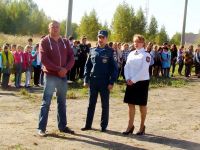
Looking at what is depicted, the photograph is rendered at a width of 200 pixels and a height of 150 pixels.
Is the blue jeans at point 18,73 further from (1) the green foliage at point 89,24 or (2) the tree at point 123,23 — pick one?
(1) the green foliage at point 89,24

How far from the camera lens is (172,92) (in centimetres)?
1559

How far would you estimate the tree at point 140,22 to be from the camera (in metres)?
49.9

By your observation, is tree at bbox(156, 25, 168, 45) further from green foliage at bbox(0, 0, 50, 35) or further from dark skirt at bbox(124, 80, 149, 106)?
dark skirt at bbox(124, 80, 149, 106)

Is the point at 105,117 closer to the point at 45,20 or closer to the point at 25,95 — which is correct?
the point at 25,95

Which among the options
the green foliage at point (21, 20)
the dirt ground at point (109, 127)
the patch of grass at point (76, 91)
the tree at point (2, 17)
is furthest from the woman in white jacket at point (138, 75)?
the green foliage at point (21, 20)

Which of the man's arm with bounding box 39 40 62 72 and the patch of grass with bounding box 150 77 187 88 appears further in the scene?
the patch of grass with bounding box 150 77 187 88

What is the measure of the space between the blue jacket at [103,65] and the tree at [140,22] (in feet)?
137

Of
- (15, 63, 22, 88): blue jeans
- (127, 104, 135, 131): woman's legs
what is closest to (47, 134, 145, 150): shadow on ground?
(127, 104, 135, 131): woman's legs

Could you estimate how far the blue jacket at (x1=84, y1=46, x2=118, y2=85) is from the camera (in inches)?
320

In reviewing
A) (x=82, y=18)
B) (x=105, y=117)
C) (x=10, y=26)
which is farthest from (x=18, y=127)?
(x=10, y=26)

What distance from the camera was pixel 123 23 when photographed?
48625 millimetres

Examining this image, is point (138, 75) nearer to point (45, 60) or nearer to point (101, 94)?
point (101, 94)

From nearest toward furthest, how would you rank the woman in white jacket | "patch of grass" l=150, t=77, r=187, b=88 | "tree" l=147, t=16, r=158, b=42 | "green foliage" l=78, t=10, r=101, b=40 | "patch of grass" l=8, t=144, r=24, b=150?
1. "patch of grass" l=8, t=144, r=24, b=150
2. the woman in white jacket
3. "patch of grass" l=150, t=77, r=187, b=88
4. "green foliage" l=78, t=10, r=101, b=40
5. "tree" l=147, t=16, r=158, b=42

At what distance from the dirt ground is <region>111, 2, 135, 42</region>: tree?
1373 inches
